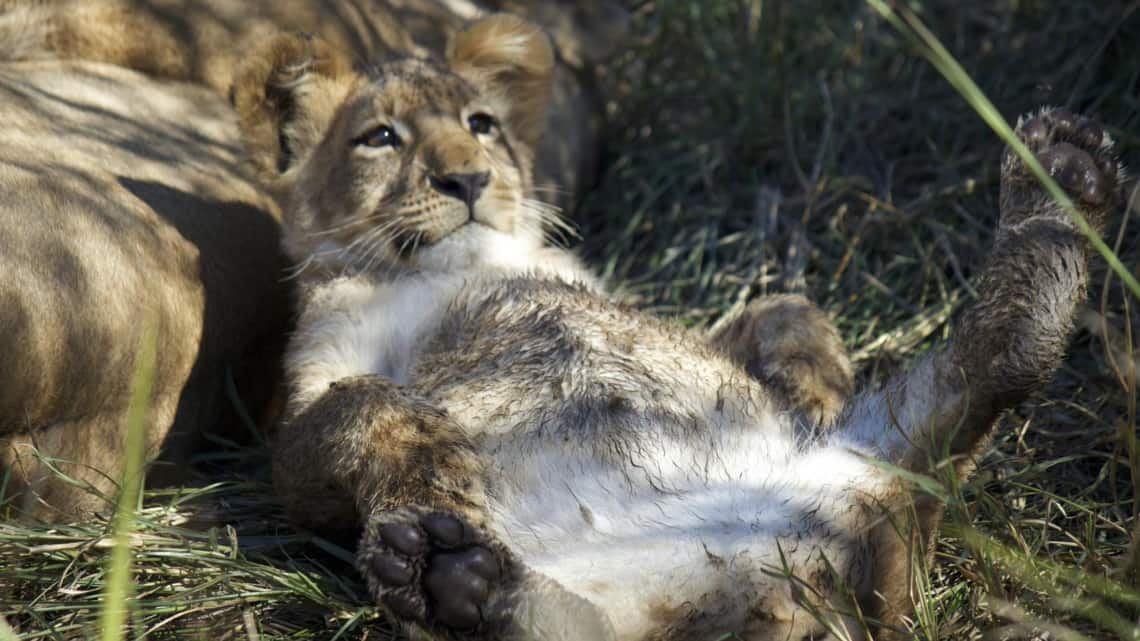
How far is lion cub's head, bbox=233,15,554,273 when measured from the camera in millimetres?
3411

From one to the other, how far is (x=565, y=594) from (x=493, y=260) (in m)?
1.35

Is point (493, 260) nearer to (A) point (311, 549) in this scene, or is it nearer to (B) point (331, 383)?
(B) point (331, 383)

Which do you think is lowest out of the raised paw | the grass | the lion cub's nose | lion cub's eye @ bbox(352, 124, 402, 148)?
the grass

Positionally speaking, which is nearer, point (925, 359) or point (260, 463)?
point (925, 359)

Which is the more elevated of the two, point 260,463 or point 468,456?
point 468,456

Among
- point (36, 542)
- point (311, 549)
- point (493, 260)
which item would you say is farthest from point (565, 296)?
point (36, 542)

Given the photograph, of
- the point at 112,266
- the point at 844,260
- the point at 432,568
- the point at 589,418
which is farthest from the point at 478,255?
the point at 844,260

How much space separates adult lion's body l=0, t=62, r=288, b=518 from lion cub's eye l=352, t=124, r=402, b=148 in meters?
0.48

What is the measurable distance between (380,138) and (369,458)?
1245 mm

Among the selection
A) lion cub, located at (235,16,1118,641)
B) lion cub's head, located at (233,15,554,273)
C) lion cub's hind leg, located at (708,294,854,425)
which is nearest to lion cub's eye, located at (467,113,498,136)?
lion cub's head, located at (233,15,554,273)

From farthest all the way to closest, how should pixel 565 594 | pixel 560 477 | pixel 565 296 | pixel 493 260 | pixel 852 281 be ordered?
1. pixel 852 281
2. pixel 493 260
3. pixel 565 296
4. pixel 560 477
5. pixel 565 594

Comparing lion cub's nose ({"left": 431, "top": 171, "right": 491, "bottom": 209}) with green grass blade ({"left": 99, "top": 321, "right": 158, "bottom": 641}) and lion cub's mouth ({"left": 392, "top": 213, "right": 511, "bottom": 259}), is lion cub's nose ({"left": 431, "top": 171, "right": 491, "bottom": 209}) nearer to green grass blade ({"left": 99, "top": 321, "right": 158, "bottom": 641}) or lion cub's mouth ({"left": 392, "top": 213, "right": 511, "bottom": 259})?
lion cub's mouth ({"left": 392, "top": 213, "right": 511, "bottom": 259})

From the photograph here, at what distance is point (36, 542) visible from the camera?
288 cm

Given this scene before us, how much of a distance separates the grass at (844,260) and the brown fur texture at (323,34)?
0.90ft
